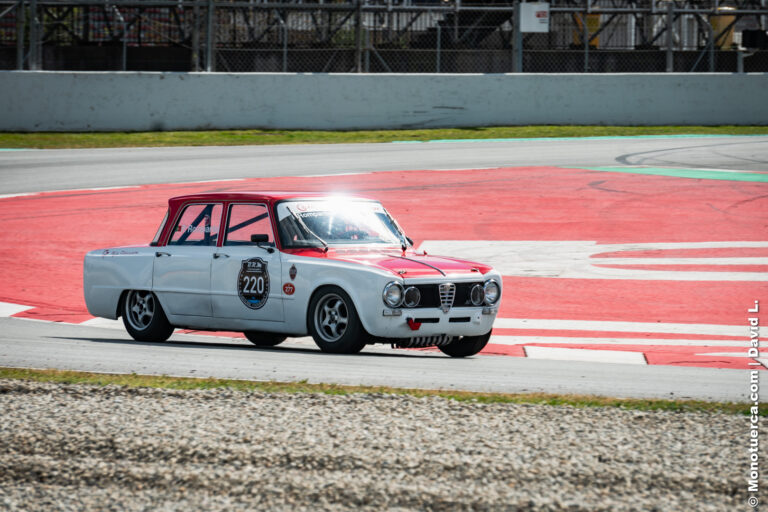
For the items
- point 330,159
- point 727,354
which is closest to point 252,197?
point 727,354

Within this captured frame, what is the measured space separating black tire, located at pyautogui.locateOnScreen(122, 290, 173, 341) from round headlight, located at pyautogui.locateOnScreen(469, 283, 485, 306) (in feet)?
9.45

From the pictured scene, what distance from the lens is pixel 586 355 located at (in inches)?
376

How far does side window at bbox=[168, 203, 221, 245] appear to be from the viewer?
10164 mm

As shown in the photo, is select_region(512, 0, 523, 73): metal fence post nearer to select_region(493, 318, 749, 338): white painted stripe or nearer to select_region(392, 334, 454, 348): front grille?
select_region(493, 318, 749, 338): white painted stripe

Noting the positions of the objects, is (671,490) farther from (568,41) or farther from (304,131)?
(568,41)

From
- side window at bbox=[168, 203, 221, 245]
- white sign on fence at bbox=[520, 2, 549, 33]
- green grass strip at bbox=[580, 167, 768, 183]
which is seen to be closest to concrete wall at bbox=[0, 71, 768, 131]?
white sign on fence at bbox=[520, 2, 549, 33]

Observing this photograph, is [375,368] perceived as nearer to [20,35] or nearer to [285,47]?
[20,35]

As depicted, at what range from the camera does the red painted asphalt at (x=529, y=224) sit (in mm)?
12109

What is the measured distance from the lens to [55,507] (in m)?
4.88

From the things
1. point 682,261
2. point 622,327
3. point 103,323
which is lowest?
point 103,323

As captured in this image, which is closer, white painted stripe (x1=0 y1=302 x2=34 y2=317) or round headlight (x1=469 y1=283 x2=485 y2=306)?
round headlight (x1=469 y1=283 x2=485 y2=306)

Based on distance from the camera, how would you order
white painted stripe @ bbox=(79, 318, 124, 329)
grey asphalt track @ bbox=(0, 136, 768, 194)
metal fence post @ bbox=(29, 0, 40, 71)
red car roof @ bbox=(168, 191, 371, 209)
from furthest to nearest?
metal fence post @ bbox=(29, 0, 40, 71) < grey asphalt track @ bbox=(0, 136, 768, 194) < white painted stripe @ bbox=(79, 318, 124, 329) < red car roof @ bbox=(168, 191, 371, 209)

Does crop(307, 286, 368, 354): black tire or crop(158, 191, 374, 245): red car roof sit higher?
crop(158, 191, 374, 245): red car roof

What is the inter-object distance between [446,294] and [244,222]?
210cm
